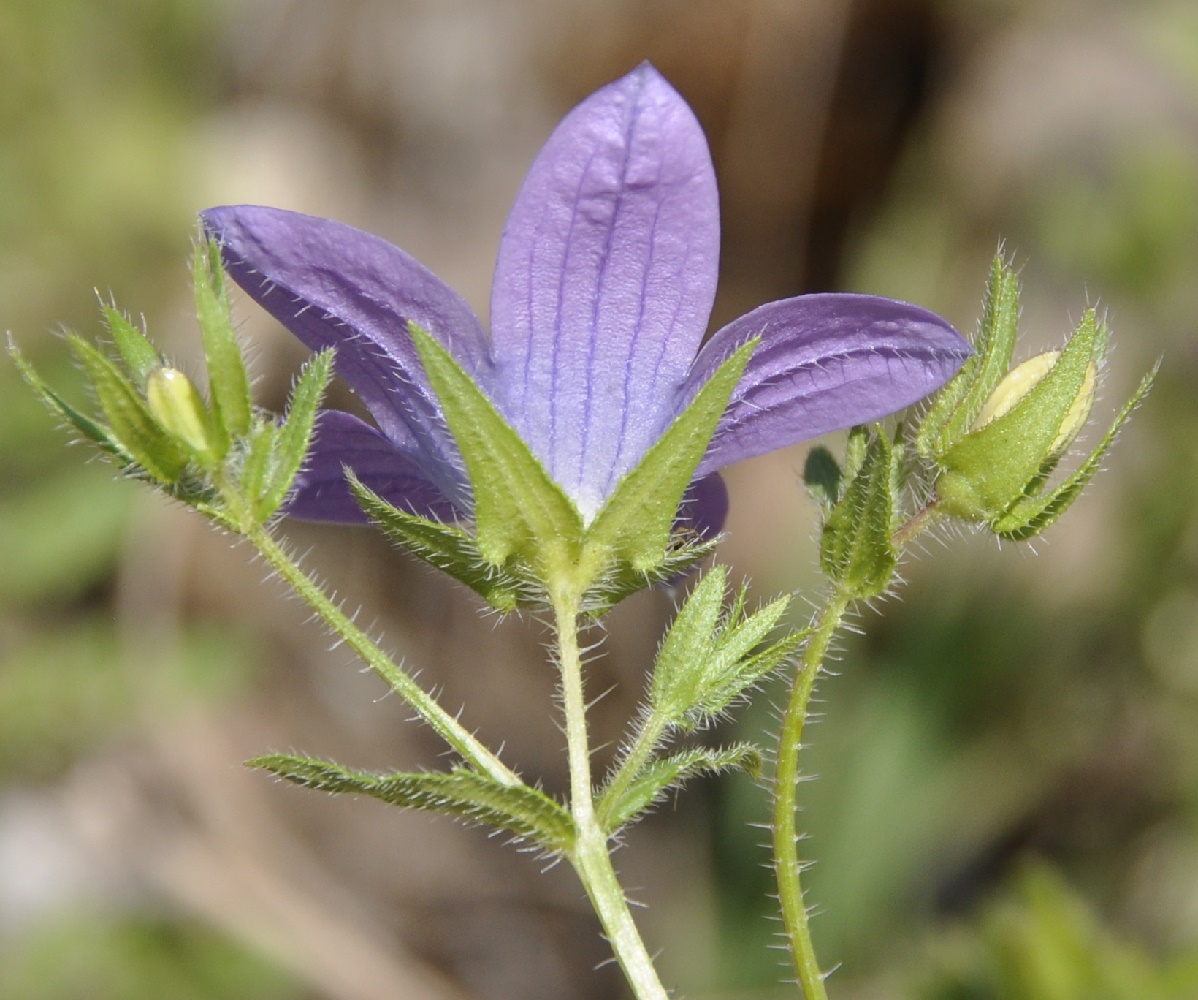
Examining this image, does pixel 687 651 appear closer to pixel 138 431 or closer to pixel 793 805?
pixel 793 805

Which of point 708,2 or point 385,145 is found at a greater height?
point 708,2

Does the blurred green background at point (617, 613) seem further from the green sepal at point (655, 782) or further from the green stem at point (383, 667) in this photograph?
the green stem at point (383, 667)

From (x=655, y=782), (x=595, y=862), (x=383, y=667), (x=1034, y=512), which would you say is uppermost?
(x=1034, y=512)

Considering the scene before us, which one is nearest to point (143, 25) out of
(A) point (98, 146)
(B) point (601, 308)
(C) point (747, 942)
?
(A) point (98, 146)

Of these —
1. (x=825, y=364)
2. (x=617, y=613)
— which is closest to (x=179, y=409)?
(x=825, y=364)

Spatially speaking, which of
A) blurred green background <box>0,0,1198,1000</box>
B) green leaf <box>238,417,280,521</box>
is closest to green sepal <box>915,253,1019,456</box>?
green leaf <box>238,417,280,521</box>

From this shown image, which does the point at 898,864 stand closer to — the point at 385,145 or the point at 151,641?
the point at 151,641

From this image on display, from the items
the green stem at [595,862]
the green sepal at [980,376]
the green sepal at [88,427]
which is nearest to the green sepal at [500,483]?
the green stem at [595,862]
